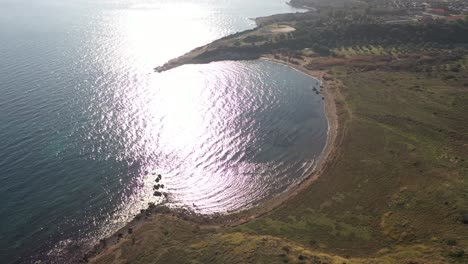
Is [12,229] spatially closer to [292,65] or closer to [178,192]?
[178,192]

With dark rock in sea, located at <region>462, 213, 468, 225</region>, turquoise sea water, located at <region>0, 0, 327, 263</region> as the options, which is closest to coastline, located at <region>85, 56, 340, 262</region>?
turquoise sea water, located at <region>0, 0, 327, 263</region>

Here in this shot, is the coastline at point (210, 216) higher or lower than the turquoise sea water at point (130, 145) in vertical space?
lower

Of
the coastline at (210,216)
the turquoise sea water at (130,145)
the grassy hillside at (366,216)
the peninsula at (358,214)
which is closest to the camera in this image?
the grassy hillside at (366,216)

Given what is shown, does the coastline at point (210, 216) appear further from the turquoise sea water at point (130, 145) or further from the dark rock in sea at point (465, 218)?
the dark rock in sea at point (465, 218)

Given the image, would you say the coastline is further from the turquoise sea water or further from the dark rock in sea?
the dark rock in sea

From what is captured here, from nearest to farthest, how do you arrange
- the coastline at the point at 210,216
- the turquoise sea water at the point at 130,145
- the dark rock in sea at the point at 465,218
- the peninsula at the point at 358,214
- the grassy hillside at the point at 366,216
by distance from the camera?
the grassy hillside at the point at 366,216 → the peninsula at the point at 358,214 → the dark rock in sea at the point at 465,218 → the coastline at the point at 210,216 → the turquoise sea water at the point at 130,145

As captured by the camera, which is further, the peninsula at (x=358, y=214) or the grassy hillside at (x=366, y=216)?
the peninsula at (x=358, y=214)

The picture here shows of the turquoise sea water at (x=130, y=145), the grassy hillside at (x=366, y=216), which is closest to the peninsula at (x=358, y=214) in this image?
the grassy hillside at (x=366, y=216)

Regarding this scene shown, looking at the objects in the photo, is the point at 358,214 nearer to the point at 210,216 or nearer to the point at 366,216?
the point at 366,216

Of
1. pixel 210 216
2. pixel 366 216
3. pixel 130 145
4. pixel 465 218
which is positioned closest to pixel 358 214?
pixel 366 216
